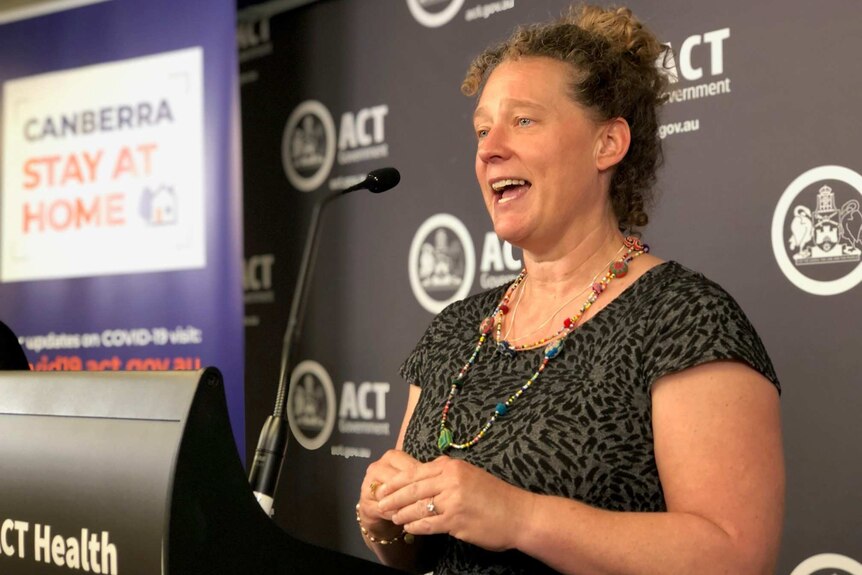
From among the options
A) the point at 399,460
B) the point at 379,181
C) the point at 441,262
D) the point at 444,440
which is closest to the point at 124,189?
the point at 441,262

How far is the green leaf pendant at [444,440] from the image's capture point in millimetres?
1577

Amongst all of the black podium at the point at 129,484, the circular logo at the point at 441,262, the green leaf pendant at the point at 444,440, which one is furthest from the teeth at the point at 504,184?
the circular logo at the point at 441,262

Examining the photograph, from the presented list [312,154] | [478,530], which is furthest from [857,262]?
[312,154]

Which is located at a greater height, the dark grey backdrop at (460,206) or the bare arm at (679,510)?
the dark grey backdrop at (460,206)

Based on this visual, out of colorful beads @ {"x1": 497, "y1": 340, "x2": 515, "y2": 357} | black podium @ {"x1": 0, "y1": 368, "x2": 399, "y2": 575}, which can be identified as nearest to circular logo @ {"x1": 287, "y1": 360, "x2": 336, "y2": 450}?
colorful beads @ {"x1": 497, "y1": 340, "x2": 515, "y2": 357}

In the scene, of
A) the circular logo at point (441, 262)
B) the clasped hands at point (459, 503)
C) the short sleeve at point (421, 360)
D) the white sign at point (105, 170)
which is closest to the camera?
the clasped hands at point (459, 503)

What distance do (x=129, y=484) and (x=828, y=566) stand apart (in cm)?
181

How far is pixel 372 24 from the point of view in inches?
143

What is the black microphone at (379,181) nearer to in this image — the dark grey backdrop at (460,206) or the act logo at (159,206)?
the dark grey backdrop at (460,206)

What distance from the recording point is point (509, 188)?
1.69 meters

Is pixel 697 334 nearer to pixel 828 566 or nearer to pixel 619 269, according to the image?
pixel 619 269

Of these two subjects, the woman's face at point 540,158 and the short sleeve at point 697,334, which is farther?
the woman's face at point 540,158

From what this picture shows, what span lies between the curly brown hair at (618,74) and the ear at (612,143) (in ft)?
0.05

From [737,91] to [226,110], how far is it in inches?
64.5
